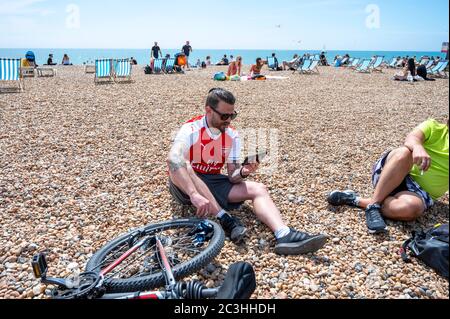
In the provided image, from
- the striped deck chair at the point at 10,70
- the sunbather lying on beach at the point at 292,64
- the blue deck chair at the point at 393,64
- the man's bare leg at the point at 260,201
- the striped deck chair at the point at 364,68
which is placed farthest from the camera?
the blue deck chair at the point at 393,64

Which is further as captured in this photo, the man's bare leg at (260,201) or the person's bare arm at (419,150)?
the man's bare leg at (260,201)

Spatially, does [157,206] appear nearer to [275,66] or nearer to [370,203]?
[370,203]

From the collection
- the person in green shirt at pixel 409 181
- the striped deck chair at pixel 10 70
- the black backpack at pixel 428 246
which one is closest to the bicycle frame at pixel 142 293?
the black backpack at pixel 428 246

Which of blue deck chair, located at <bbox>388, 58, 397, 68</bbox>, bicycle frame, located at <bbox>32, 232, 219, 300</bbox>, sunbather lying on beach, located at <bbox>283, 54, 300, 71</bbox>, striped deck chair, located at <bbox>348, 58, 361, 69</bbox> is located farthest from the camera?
blue deck chair, located at <bbox>388, 58, 397, 68</bbox>

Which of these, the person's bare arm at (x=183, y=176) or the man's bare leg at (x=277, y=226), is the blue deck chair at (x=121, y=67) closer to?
the person's bare arm at (x=183, y=176)

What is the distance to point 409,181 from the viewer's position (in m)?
2.98

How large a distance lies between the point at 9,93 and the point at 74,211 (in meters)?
8.25

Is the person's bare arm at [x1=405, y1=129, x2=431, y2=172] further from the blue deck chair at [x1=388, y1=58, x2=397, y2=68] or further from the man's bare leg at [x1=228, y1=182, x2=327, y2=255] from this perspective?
the blue deck chair at [x1=388, y1=58, x2=397, y2=68]

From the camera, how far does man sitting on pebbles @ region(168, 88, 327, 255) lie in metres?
2.65

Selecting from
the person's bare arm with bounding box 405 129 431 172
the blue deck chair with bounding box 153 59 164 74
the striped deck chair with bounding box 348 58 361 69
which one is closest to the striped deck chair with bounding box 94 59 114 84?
the blue deck chair with bounding box 153 59 164 74

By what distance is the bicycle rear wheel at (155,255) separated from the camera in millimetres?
2107

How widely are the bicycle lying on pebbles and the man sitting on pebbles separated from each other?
0.76ft

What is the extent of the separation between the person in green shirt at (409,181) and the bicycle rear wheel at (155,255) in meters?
1.42
